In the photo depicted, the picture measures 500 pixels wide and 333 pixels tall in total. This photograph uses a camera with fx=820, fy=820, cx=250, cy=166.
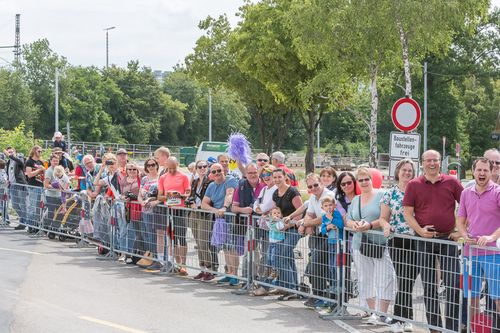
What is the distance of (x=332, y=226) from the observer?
966 centimetres

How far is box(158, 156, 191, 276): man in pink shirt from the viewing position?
12.6 metres

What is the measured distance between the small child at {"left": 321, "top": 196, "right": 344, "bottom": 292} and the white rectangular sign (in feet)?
11.8

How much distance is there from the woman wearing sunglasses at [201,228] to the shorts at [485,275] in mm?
4785

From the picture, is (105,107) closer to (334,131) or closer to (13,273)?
(334,131)

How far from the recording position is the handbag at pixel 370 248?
911cm

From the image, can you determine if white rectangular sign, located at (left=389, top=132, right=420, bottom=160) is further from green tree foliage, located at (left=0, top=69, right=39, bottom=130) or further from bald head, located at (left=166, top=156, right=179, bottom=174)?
green tree foliage, located at (left=0, top=69, right=39, bottom=130)

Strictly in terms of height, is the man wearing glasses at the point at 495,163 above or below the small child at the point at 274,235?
above

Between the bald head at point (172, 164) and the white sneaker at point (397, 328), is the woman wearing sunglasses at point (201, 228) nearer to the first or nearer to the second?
the bald head at point (172, 164)

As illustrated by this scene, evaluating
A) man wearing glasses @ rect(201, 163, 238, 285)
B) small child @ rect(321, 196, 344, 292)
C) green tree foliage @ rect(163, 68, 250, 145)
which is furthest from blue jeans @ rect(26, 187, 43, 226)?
green tree foliage @ rect(163, 68, 250, 145)

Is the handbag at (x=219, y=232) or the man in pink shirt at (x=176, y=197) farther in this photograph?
the man in pink shirt at (x=176, y=197)

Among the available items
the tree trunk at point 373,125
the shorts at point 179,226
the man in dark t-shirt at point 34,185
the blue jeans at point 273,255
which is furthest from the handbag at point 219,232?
the tree trunk at point 373,125

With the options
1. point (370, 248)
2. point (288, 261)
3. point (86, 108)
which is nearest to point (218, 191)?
point (288, 261)

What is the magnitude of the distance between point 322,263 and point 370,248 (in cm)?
87

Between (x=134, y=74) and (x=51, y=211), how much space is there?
274ft
